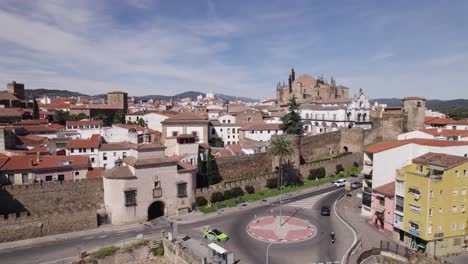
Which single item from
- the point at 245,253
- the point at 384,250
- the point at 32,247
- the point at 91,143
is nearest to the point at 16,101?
the point at 91,143

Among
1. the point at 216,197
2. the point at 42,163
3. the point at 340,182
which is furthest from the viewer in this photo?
the point at 340,182

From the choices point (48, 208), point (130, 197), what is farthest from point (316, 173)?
point (48, 208)

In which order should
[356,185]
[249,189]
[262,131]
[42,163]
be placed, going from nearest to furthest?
[42,163] → [249,189] → [356,185] → [262,131]

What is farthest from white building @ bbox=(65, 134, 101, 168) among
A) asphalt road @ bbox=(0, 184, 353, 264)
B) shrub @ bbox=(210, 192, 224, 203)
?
shrub @ bbox=(210, 192, 224, 203)

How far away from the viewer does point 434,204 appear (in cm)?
3117

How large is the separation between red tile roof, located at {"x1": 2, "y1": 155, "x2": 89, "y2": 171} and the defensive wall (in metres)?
3.91

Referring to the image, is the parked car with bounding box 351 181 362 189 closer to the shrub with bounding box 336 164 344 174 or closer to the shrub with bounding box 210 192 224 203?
the shrub with bounding box 336 164 344 174

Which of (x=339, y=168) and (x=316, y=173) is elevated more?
(x=339, y=168)

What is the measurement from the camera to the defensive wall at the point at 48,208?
3472cm

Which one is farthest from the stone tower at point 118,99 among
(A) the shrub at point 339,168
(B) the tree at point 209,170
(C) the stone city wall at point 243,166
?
(A) the shrub at point 339,168

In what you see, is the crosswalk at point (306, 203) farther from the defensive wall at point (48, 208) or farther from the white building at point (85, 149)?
the white building at point (85, 149)

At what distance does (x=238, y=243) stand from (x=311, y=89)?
7648 centimetres

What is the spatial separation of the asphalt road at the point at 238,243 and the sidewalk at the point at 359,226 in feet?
3.71

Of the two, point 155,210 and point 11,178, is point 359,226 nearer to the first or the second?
point 155,210
